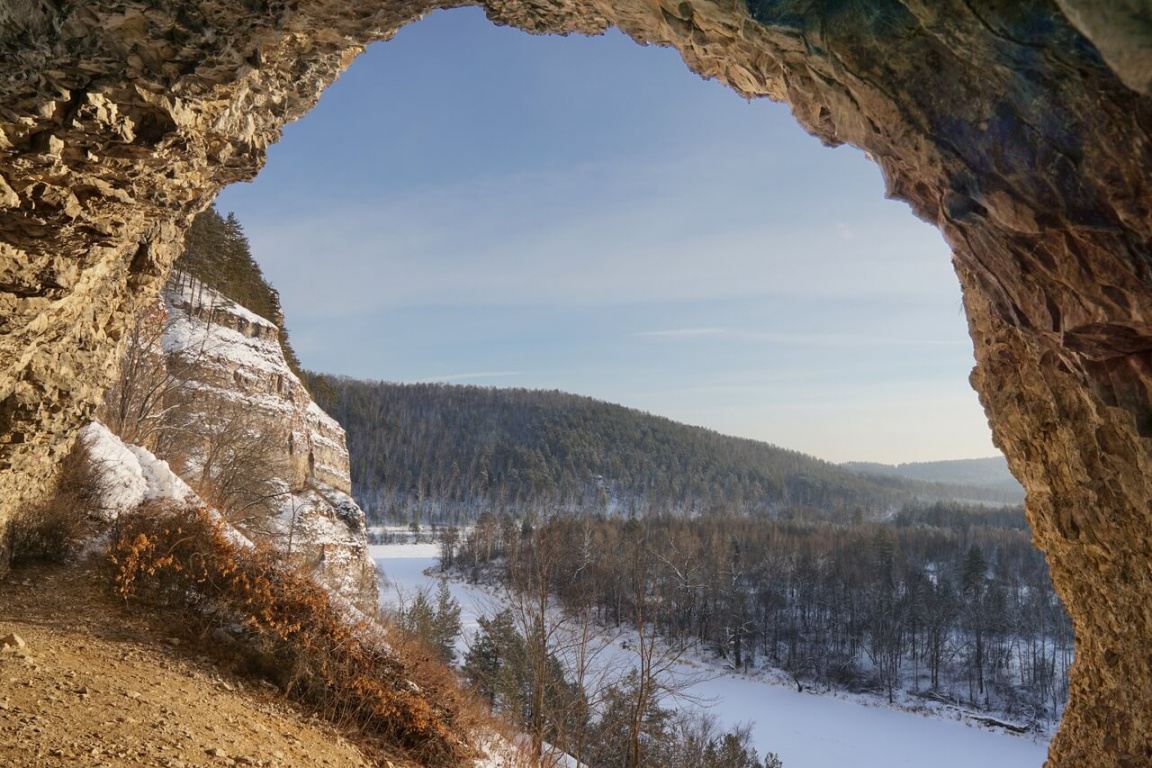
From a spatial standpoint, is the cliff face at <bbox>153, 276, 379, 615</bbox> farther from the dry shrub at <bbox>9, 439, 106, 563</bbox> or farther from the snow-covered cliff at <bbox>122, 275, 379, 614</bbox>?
the dry shrub at <bbox>9, 439, 106, 563</bbox>

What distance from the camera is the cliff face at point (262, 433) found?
2006cm

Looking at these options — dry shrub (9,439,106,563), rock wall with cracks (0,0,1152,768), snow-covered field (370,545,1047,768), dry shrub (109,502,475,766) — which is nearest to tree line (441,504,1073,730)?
snow-covered field (370,545,1047,768)

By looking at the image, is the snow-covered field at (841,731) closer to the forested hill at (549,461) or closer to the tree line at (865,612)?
the tree line at (865,612)

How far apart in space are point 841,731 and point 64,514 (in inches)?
1559

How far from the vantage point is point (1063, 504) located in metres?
4.37

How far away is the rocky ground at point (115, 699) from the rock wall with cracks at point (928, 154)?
2.74m

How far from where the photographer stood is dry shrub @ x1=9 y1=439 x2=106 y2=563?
9281mm

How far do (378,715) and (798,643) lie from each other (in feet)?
177

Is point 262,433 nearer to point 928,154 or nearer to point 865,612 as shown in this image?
point 928,154

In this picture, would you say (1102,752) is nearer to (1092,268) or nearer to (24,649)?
(1092,268)

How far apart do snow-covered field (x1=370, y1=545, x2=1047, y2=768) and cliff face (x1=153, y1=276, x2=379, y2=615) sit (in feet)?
21.1

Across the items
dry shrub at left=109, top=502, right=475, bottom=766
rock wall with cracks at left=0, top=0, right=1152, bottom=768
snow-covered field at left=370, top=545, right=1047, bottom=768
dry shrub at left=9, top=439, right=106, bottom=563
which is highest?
rock wall with cracks at left=0, top=0, right=1152, bottom=768

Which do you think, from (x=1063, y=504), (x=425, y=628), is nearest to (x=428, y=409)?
(x=425, y=628)

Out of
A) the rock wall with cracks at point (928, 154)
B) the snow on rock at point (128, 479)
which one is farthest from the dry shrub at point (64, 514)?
the rock wall with cracks at point (928, 154)
